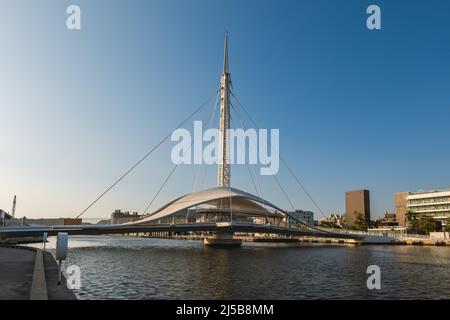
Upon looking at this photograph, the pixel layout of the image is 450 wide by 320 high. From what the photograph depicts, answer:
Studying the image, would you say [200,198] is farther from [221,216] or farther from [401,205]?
[401,205]

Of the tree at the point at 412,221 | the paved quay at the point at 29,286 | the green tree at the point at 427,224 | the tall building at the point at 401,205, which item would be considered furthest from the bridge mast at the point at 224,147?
the tall building at the point at 401,205

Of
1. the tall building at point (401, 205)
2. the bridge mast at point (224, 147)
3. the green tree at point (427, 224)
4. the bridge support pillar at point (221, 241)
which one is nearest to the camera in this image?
the bridge support pillar at point (221, 241)

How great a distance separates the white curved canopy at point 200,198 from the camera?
263 feet

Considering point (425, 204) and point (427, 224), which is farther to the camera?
point (425, 204)

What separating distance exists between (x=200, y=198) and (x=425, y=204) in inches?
3839

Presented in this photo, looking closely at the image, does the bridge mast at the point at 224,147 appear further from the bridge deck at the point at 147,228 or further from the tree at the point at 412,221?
the tree at the point at 412,221

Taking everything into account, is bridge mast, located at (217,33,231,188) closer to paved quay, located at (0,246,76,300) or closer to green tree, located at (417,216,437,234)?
paved quay, located at (0,246,76,300)

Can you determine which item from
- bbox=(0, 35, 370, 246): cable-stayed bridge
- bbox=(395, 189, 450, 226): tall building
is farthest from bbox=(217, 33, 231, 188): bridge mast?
bbox=(395, 189, 450, 226): tall building

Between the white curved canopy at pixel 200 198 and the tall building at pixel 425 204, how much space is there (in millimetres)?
76403

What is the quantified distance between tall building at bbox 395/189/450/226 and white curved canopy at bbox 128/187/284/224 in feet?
251

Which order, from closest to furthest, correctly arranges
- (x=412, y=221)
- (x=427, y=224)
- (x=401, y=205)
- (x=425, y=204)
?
(x=427, y=224), (x=412, y=221), (x=425, y=204), (x=401, y=205)

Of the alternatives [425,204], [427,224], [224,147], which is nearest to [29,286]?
[224,147]

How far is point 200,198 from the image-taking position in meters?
83.7
